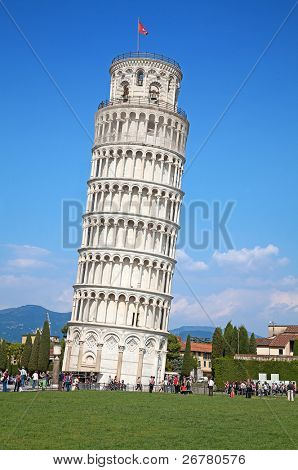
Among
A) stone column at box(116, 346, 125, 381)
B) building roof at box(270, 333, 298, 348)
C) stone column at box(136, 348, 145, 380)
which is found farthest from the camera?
building roof at box(270, 333, 298, 348)

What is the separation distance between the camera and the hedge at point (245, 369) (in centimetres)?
6462

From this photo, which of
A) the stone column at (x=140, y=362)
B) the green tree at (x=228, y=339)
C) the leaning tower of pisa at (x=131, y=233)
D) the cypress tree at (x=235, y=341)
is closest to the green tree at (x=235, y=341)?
the cypress tree at (x=235, y=341)

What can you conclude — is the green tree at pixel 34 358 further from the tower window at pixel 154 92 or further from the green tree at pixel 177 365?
the tower window at pixel 154 92

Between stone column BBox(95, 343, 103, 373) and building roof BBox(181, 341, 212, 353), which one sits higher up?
building roof BBox(181, 341, 212, 353)

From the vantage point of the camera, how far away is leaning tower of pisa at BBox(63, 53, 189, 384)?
70.8 meters

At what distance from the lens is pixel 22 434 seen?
17.9 metres

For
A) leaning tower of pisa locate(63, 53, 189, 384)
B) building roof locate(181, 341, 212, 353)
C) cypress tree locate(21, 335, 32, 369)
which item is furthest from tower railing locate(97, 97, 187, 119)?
building roof locate(181, 341, 212, 353)

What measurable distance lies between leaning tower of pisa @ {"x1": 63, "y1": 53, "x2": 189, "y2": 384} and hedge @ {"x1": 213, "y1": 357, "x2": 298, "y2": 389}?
9.50 meters

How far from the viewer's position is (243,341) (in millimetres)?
86312

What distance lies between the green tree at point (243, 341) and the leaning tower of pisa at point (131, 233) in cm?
1586

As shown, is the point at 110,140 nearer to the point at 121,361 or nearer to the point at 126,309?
the point at 126,309

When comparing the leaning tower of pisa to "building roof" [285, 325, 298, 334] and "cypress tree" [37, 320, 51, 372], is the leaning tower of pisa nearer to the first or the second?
"cypress tree" [37, 320, 51, 372]
